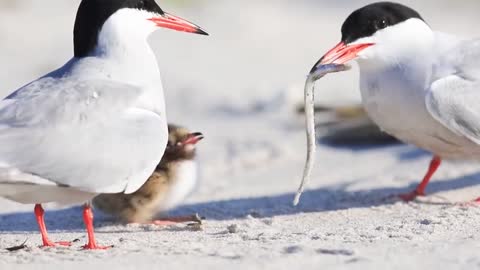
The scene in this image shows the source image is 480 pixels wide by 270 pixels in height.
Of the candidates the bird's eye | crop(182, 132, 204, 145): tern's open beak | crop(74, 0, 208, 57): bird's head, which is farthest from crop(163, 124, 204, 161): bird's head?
the bird's eye

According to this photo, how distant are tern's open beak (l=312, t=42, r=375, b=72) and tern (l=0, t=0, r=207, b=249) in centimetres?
98

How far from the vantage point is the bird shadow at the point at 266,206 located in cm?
526

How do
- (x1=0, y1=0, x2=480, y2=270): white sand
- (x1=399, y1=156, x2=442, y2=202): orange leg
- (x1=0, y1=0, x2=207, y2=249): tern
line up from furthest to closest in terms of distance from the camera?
(x1=399, y1=156, x2=442, y2=202): orange leg < (x1=0, y1=0, x2=207, y2=249): tern < (x1=0, y1=0, x2=480, y2=270): white sand

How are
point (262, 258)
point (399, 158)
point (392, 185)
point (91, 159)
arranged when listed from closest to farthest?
1. point (262, 258)
2. point (91, 159)
3. point (392, 185)
4. point (399, 158)

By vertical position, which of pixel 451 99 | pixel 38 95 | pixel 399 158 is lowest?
pixel 399 158

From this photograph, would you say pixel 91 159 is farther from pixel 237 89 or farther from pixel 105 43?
pixel 237 89

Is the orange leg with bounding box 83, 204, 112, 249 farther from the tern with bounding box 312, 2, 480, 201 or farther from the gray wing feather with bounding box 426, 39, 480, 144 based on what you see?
the gray wing feather with bounding box 426, 39, 480, 144

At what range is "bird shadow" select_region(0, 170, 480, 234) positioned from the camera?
17.3 feet

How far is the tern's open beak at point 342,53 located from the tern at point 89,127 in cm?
98

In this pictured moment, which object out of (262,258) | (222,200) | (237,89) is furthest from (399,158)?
(262,258)

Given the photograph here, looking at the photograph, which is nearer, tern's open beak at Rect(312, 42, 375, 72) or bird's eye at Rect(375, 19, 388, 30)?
tern's open beak at Rect(312, 42, 375, 72)

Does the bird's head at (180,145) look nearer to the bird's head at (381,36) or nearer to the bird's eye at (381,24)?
the bird's head at (381,36)

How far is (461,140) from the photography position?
5066 millimetres

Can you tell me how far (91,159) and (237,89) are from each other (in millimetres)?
4972
